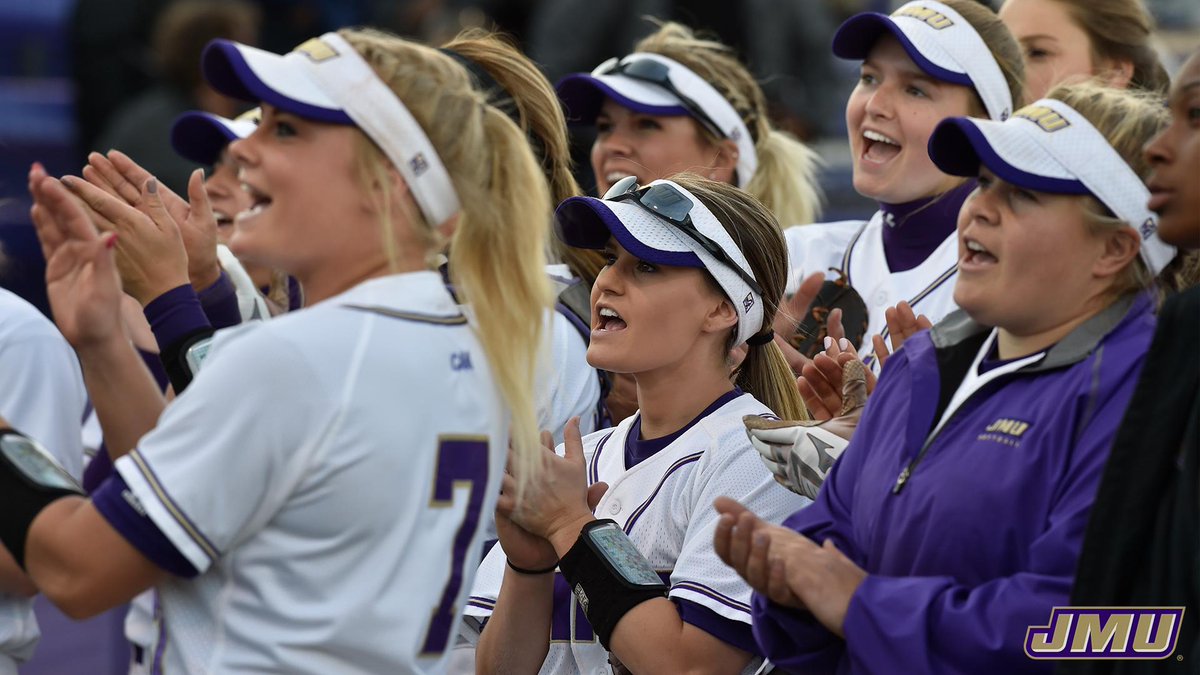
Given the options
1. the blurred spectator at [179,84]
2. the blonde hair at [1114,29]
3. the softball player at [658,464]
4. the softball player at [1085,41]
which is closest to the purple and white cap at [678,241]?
the softball player at [658,464]

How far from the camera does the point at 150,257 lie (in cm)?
295

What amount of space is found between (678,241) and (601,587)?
0.79 meters

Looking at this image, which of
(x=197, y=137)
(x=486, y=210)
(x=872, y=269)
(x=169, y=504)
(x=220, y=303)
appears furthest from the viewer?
(x=872, y=269)

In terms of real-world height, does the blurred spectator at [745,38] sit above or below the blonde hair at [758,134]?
below

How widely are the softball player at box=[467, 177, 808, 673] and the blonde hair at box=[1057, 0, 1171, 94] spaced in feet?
Answer: 5.44

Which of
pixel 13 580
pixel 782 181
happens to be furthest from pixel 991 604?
pixel 782 181

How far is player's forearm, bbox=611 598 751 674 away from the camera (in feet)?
10.1

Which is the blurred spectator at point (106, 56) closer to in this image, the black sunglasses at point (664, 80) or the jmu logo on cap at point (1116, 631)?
the black sunglasses at point (664, 80)

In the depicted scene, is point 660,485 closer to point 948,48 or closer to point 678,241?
point 678,241

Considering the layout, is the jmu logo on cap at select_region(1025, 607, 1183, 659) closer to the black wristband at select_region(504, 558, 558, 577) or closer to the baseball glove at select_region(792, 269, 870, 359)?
the black wristband at select_region(504, 558, 558, 577)

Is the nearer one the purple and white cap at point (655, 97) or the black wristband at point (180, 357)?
the black wristband at point (180, 357)

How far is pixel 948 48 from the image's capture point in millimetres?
4105

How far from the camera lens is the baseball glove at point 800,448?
311cm

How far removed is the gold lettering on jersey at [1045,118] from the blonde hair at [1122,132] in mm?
45
